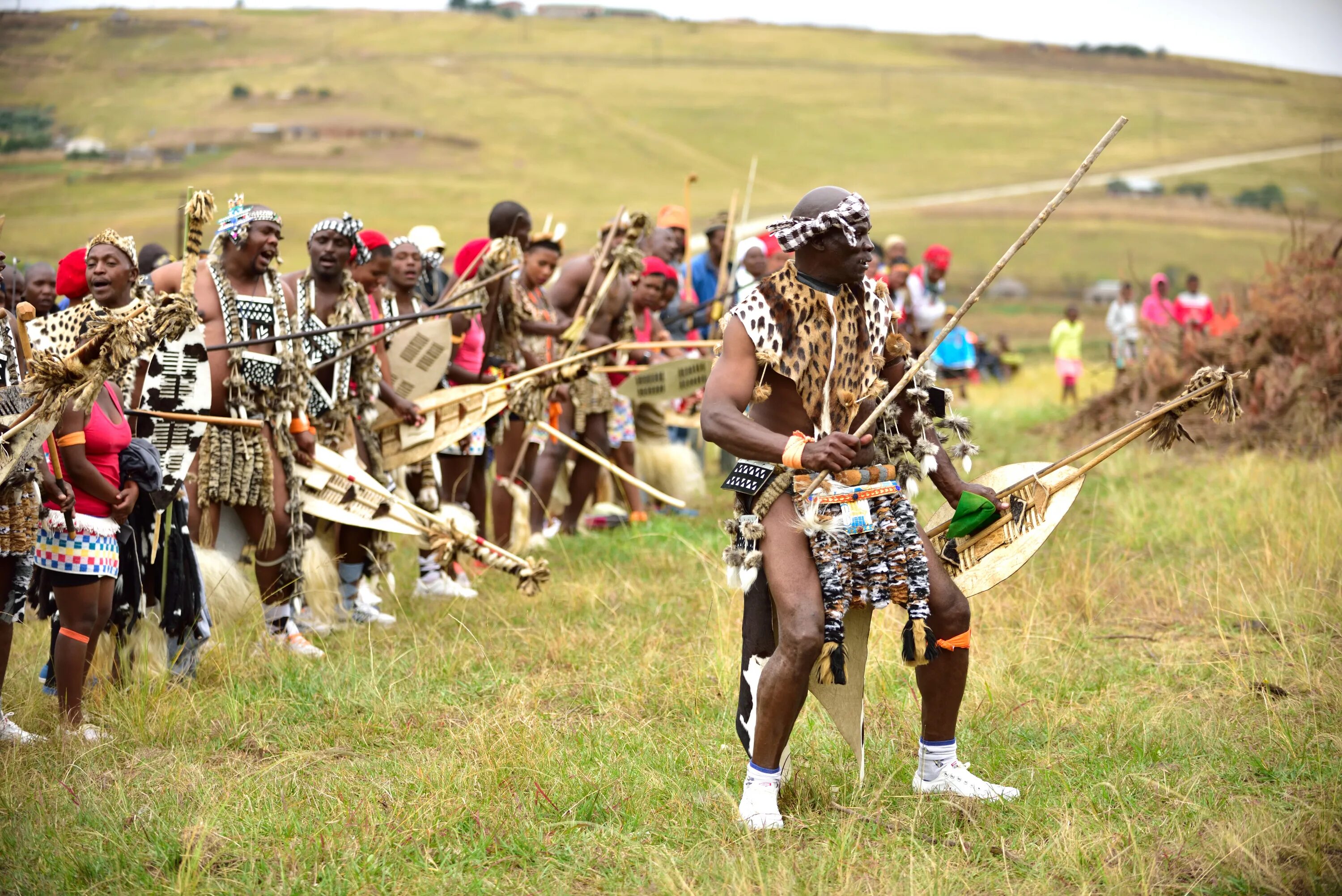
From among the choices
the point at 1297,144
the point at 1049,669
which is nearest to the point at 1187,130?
the point at 1297,144

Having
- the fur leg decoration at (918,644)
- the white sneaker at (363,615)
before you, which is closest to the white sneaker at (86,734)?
the white sneaker at (363,615)

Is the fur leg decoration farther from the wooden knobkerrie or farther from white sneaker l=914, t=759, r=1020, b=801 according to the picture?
white sneaker l=914, t=759, r=1020, b=801

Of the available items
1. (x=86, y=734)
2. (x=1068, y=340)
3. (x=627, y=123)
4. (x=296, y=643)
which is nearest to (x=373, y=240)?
(x=296, y=643)

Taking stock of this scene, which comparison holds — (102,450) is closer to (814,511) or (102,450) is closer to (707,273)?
(814,511)

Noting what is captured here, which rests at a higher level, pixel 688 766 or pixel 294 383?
pixel 294 383

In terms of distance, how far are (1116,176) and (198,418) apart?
71.3 m

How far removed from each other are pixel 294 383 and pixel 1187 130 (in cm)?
8321

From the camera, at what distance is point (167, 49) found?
67.5m

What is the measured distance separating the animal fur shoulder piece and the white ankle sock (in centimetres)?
107

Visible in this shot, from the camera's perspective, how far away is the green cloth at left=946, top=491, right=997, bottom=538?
15.1 ft

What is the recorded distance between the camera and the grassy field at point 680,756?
158 inches

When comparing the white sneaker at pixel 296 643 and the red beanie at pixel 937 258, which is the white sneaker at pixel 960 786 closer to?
the white sneaker at pixel 296 643

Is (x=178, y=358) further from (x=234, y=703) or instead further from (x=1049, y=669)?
(x=1049, y=669)

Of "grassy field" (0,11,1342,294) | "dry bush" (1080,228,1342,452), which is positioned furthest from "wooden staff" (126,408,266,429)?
"grassy field" (0,11,1342,294)
